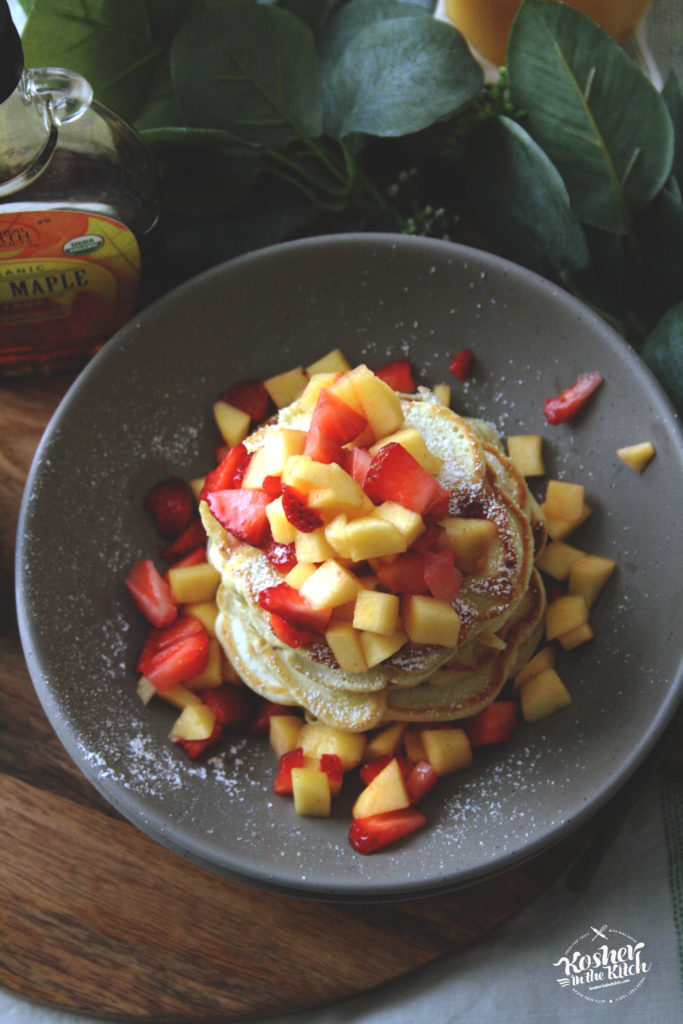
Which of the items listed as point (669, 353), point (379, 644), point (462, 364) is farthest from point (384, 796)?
point (669, 353)

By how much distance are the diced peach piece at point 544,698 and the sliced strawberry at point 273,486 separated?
1.95 feet

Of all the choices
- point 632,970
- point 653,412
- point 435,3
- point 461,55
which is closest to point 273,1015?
point 632,970

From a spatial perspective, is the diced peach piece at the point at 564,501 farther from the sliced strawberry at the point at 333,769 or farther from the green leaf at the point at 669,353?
the sliced strawberry at the point at 333,769

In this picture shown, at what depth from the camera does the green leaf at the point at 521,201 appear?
1.96m

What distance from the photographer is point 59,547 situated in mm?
1808

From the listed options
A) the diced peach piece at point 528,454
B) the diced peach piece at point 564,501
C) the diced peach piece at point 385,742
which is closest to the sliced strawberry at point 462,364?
the diced peach piece at point 528,454

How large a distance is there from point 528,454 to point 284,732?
2.39 ft

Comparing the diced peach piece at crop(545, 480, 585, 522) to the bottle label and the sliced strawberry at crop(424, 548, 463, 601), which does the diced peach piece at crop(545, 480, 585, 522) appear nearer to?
the sliced strawberry at crop(424, 548, 463, 601)

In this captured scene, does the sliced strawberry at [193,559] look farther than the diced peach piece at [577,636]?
Yes

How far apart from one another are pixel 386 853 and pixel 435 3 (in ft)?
5.93

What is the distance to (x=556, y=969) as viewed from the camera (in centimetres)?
181

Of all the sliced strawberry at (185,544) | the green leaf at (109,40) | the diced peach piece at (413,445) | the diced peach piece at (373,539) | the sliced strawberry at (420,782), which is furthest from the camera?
the sliced strawberry at (185,544)

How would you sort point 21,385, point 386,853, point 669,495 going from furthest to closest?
point 21,385, point 669,495, point 386,853

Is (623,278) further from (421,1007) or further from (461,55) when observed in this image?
(421,1007)
